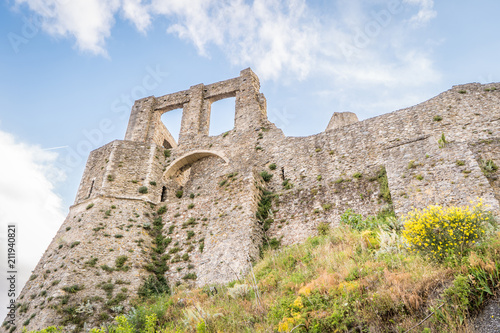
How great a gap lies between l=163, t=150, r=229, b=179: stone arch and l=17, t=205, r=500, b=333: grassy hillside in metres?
10.3

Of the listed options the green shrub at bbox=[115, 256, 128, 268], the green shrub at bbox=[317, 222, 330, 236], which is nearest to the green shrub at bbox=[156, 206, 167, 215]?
the green shrub at bbox=[115, 256, 128, 268]

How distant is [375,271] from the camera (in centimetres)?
668

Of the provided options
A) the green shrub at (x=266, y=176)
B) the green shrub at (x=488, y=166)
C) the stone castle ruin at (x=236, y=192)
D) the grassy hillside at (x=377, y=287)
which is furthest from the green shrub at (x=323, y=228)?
the green shrub at (x=488, y=166)

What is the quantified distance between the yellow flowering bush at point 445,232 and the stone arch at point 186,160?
1297cm

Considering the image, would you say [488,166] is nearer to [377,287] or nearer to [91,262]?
[377,287]

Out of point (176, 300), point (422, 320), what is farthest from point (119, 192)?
point (422, 320)

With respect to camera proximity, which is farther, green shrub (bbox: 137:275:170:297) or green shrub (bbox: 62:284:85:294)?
green shrub (bbox: 137:275:170:297)

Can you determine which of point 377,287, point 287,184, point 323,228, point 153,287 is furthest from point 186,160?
point 377,287

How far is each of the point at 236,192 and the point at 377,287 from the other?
8517 millimetres

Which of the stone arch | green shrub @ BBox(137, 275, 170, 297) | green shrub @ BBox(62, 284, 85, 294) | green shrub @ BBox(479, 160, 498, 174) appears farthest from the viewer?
the stone arch

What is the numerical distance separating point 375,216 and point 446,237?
4855 mm

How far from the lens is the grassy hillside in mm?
4973

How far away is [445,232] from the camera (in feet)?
21.0

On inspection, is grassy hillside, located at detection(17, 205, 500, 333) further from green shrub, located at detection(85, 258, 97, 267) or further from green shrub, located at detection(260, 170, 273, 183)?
green shrub, located at detection(260, 170, 273, 183)
